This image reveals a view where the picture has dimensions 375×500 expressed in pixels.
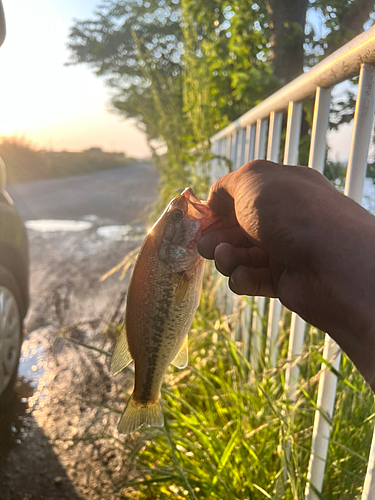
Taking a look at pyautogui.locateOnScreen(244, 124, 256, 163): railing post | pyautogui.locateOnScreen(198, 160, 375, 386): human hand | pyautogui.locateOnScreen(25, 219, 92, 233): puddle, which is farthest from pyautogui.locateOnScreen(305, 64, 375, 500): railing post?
pyautogui.locateOnScreen(25, 219, 92, 233): puddle

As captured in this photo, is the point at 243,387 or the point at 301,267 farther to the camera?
the point at 243,387

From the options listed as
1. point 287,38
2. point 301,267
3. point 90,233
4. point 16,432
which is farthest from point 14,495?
point 90,233

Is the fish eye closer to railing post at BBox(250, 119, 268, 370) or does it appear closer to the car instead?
railing post at BBox(250, 119, 268, 370)

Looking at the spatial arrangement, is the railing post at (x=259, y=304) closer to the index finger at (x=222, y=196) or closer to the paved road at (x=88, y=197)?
the index finger at (x=222, y=196)

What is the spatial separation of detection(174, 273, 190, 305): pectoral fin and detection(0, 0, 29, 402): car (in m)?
1.99

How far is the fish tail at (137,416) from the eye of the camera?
1.05 m

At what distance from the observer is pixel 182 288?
3.23 ft

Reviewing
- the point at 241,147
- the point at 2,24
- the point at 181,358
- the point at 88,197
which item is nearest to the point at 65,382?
the point at 241,147

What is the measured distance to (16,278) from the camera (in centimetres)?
305

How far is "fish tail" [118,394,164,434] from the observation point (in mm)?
1054

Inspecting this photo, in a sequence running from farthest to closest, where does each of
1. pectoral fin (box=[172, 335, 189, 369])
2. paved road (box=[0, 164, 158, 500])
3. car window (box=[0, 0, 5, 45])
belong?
car window (box=[0, 0, 5, 45]), paved road (box=[0, 164, 158, 500]), pectoral fin (box=[172, 335, 189, 369])

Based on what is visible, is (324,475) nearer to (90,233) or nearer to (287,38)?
(287,38)

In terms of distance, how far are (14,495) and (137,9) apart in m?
3.22

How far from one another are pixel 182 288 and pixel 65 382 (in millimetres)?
2414
